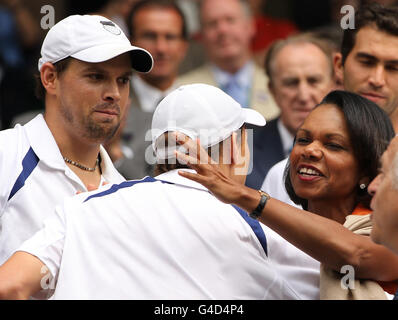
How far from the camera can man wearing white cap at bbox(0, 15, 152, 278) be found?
4.35m

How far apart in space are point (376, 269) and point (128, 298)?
1009 millimetres

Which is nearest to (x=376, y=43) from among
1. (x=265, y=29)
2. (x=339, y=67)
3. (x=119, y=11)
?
(x=339, y=67)

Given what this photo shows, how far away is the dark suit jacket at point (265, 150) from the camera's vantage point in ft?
19.5

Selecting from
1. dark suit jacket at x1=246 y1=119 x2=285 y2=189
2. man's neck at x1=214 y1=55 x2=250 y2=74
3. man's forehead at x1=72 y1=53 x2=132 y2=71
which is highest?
man's forehead at x1=72 y1=53 x2=132 y2=71

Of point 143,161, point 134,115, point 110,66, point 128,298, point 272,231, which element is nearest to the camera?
point 128,298

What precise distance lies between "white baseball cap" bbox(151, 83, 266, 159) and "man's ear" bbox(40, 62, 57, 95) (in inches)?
35.9

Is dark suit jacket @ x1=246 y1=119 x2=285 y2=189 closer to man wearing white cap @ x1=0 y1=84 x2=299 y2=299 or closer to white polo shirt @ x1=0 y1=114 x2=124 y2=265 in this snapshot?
white polo shirt @ x1=0 y1=114 x2=124 y2=265

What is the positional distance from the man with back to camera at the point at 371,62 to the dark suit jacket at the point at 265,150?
1.63 ft

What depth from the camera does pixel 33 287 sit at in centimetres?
354

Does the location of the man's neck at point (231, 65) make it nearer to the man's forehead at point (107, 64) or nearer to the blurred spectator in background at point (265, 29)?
the blurred spectator in background at point (265, 29)

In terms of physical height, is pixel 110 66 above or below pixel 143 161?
above

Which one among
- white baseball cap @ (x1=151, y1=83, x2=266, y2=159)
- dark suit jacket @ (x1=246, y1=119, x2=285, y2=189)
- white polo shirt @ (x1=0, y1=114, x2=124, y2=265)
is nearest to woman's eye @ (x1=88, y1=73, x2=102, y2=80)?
white polo shirt @ (x1=0, y1=114, x2=124, y2=265)

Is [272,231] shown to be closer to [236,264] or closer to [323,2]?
[236,264]

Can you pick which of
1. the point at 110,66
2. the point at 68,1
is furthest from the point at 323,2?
the point at 110,66
